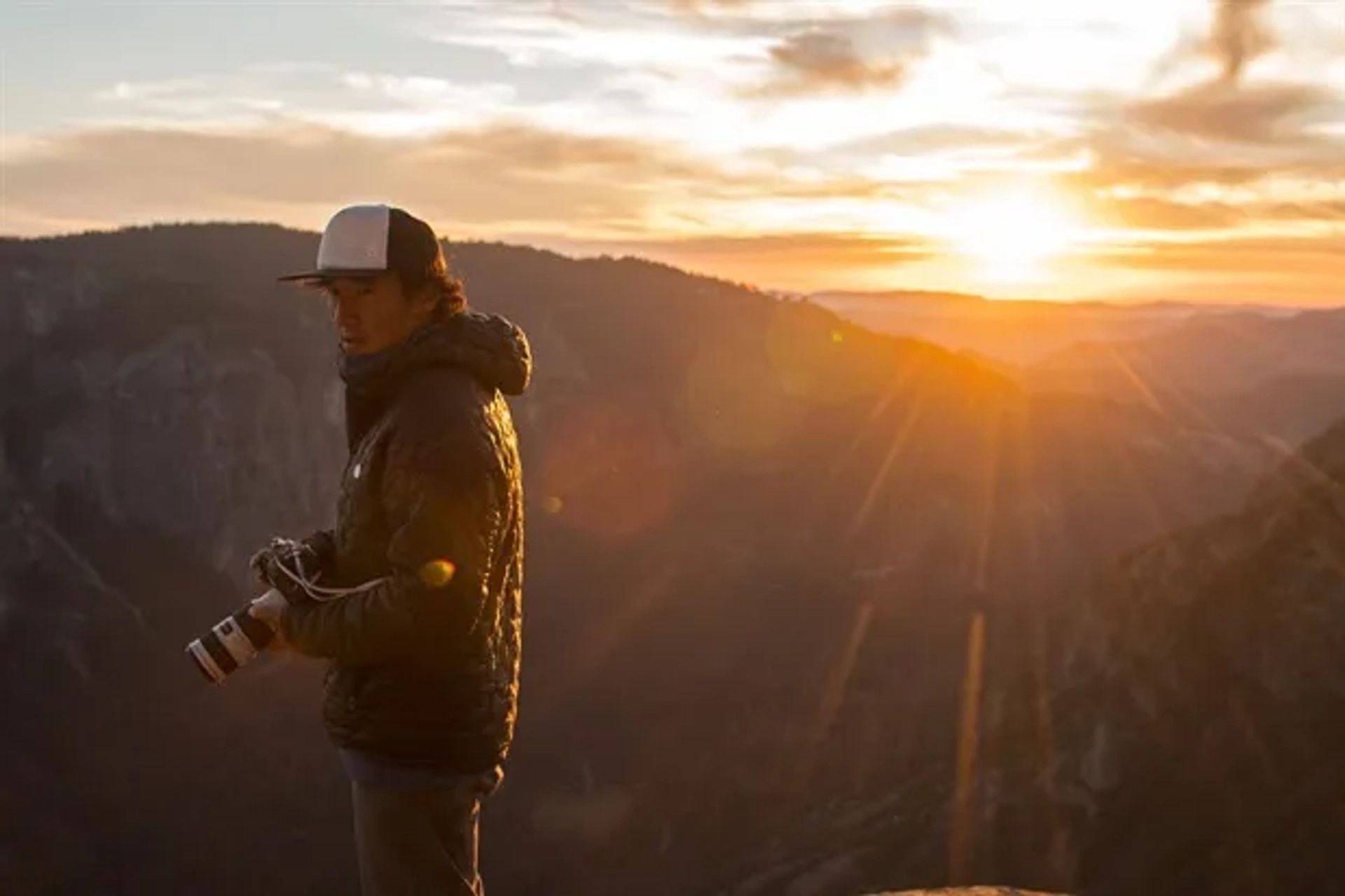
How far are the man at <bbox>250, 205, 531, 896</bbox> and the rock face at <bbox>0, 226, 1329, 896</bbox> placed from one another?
23626 millimetres

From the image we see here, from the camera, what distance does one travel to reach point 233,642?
433 cm

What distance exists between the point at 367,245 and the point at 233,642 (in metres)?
1.30

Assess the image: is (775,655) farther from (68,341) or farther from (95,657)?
(68,341)

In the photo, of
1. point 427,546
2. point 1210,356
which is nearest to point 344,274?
point 427,546

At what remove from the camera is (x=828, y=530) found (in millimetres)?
65250

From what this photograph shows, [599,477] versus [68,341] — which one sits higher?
[68,341]

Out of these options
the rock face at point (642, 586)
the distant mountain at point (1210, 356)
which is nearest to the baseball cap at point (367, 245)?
the rock face at point (642, 586)

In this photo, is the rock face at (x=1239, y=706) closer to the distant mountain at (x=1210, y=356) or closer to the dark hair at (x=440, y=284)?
the dark hair at (x=440, y=284)

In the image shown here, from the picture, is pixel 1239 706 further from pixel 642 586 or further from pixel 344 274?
pixel 642 586

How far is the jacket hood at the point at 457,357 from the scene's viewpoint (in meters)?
4.19

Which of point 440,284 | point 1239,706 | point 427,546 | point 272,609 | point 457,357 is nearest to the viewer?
point 427,546

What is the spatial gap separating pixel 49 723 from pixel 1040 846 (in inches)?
1361

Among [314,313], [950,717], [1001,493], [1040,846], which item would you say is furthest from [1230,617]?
[314,313]

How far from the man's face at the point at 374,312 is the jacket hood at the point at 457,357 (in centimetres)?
7
